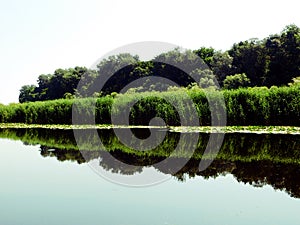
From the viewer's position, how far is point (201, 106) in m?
23.8

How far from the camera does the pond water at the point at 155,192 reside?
5809 mm

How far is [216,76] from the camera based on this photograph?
45938 mm

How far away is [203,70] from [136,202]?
4373 centimetres

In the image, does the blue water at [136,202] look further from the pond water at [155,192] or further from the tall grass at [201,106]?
the tall grass at [201,106]

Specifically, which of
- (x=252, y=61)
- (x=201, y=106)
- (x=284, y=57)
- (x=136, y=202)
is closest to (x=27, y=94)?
(x=252, y=61)

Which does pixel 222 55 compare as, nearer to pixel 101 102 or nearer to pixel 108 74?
pixel 108 74

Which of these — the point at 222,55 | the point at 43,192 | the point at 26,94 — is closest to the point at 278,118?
the point at 43,192

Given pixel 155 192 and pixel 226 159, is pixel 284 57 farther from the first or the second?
pixel 155 192

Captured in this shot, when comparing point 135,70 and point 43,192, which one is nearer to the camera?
point 43,192

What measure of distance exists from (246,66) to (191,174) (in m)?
37.6

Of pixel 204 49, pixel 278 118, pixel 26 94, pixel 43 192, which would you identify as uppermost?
pixel 204 49

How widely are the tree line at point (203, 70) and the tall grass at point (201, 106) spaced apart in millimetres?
16242

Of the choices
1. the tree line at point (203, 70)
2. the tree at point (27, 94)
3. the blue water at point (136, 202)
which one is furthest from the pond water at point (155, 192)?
the tree at point (27, 94)

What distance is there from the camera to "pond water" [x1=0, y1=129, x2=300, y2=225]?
19.1 ft
